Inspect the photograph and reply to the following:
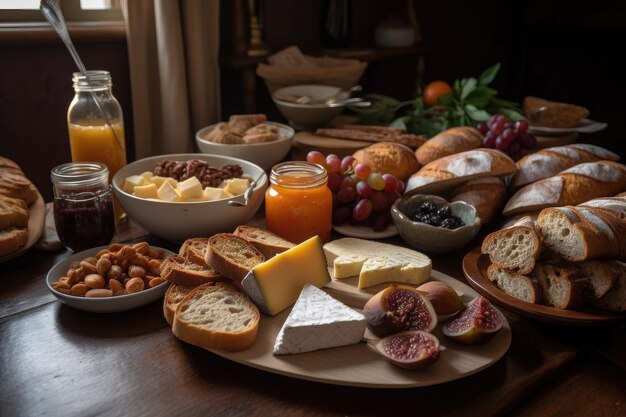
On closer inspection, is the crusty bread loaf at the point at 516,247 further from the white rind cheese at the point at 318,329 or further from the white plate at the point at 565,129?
the white plate at the point at 565,129

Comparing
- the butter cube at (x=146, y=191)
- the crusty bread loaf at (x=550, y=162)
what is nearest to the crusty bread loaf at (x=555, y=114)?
the crusty bread loaf at (x=550, y=162)

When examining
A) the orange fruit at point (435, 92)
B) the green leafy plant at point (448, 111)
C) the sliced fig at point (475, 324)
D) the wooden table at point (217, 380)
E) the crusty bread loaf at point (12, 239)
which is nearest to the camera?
the wooden table at point (217, 380)

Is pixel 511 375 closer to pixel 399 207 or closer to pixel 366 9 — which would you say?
pixel 399 207

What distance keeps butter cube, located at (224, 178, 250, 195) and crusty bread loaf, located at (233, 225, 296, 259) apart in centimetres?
14

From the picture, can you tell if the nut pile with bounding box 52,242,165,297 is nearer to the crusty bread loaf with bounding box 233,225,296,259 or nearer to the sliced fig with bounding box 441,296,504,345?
the crusty bread loaf with bounding box 233,225,296,259

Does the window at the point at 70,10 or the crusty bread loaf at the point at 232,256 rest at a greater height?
the window at the point at 70,10

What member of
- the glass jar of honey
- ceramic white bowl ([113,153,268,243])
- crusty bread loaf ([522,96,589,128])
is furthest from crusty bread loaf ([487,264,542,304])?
crusty bread loaf ([522,96,589,128])

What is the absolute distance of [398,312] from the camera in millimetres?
991

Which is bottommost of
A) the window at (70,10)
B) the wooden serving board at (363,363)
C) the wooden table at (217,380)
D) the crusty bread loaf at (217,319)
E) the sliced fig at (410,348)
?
the wooden table at (217,380)

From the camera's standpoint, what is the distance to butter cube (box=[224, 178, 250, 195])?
4.50ft

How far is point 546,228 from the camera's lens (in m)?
1.11

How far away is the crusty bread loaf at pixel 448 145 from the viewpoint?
5.62 feet

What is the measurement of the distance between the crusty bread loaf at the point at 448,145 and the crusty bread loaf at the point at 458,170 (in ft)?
0.41

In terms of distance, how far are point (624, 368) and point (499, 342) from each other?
0.22m
